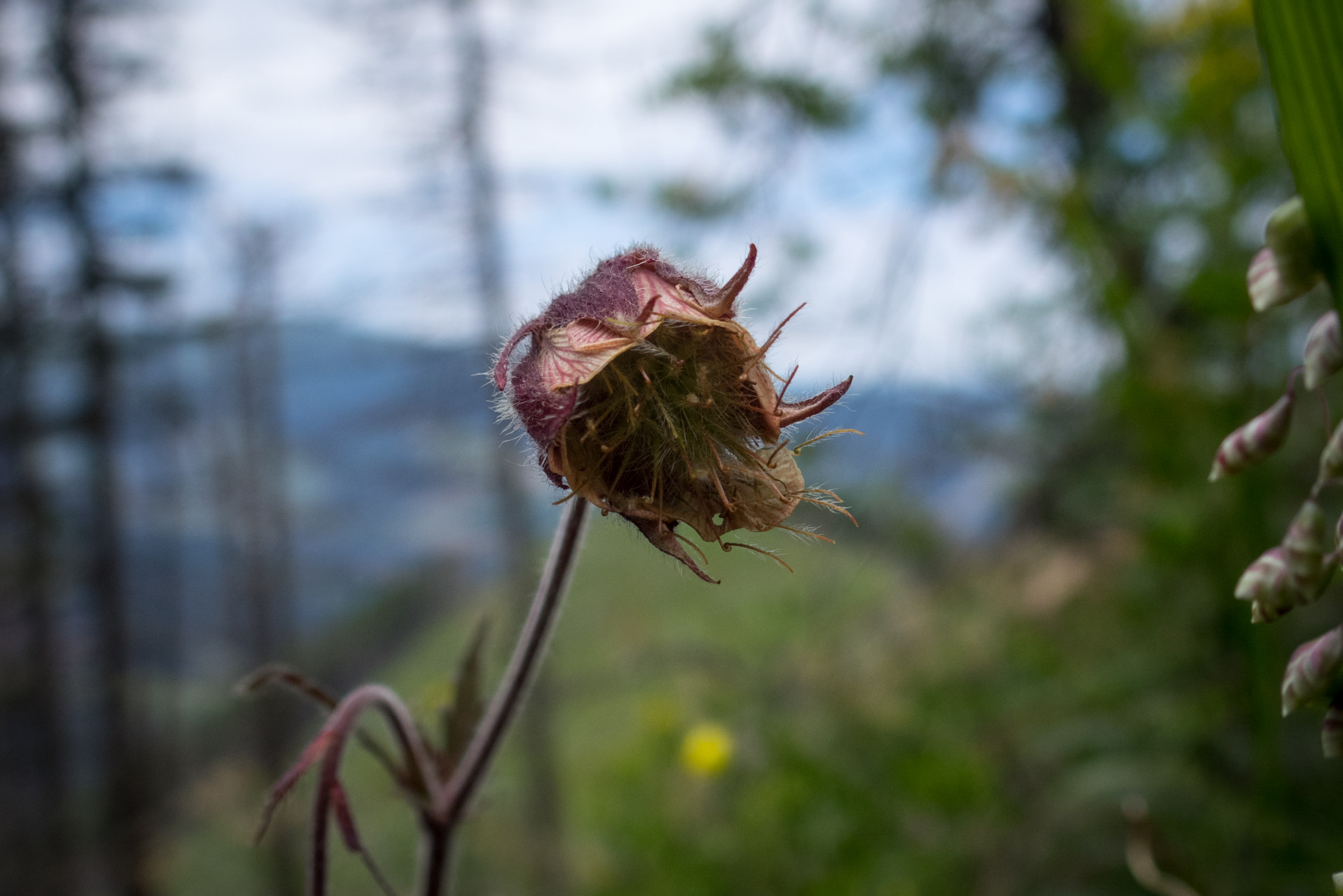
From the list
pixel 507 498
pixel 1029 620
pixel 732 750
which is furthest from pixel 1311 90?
pixel 507 498

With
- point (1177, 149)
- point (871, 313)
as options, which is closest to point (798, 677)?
point (871, 313)

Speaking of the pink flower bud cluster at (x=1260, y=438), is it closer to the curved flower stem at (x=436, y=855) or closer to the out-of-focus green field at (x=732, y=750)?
the out-of-focus green field at (x=732, y=750)

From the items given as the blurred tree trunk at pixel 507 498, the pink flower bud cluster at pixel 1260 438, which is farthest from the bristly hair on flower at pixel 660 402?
the blurred tree trunk at pixel 507 498

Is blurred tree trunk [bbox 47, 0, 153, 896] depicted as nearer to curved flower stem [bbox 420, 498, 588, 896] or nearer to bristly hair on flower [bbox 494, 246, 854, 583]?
curved flower stem [bbox 420, 498, 588, 896]

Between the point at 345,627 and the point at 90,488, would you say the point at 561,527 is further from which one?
the point at 345,627

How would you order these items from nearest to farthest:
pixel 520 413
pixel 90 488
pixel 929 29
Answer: pixel 520 413, pixel 929 29, pixel 90 488

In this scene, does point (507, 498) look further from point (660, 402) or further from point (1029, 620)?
point (660, 402)
